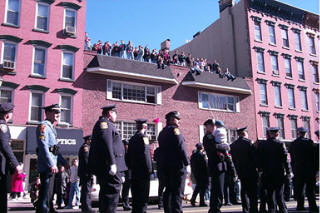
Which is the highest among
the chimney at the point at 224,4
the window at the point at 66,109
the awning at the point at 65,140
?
the chimney at the point at 224,4

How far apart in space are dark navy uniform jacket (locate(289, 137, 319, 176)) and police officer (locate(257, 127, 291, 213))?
1.19m

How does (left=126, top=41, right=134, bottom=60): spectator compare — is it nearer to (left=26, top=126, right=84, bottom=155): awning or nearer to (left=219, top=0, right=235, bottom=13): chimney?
(left=26, top=126, right=84, bottom=155): awning

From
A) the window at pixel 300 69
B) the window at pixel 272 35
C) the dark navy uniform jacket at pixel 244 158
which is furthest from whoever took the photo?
the window at pixel 300 69

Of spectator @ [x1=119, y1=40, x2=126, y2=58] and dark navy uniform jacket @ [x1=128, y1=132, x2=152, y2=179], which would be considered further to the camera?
spectator @ [x1=119, y1=40, x2=126, y2=58]

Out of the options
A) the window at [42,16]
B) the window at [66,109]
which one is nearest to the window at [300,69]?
the window at [66,109]

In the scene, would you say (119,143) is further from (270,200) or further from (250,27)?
(250,27)

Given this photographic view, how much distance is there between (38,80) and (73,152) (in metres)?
5.56

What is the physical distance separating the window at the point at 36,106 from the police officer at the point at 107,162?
17433mm

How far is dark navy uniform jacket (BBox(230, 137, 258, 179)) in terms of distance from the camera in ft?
25.1

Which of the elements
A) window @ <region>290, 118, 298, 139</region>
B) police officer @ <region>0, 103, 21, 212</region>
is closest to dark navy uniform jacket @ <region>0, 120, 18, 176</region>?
police officer @ <region>0, 103, 21, 212</region>

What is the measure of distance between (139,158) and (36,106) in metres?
17.3

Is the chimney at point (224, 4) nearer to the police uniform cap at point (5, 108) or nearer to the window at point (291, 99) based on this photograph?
the window at point (291, 99)

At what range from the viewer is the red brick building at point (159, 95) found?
2383cm

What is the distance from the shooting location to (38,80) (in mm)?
22312
